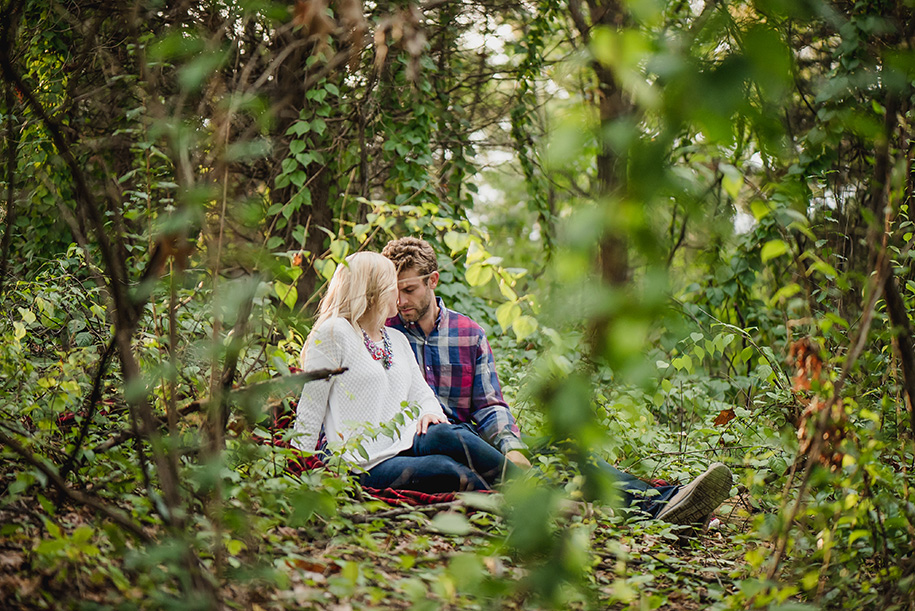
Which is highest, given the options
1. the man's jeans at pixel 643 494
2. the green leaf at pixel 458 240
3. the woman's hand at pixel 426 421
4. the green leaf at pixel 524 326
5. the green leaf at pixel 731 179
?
the green leaf at pixel 731 179

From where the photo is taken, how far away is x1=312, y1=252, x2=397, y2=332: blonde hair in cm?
309

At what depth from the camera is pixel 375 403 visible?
3.05 metres

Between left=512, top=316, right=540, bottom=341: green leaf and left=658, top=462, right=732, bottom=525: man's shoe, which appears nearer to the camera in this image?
left=512, top=316, right=540, bottom=341: green leaf

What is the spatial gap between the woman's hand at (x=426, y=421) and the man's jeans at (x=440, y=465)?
3 centimetres

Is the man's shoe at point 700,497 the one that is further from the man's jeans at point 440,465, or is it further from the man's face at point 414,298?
the man's face at point 414,298

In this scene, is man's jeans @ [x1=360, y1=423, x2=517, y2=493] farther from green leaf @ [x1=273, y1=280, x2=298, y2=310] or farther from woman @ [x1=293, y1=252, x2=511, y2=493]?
green leaf @ [x1=273, y1=280, x2=298, y2=310]

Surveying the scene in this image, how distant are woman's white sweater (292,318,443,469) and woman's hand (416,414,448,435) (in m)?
0.03

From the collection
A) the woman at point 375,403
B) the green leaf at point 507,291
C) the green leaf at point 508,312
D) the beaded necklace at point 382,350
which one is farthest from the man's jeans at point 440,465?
the green leaf at point 508,312

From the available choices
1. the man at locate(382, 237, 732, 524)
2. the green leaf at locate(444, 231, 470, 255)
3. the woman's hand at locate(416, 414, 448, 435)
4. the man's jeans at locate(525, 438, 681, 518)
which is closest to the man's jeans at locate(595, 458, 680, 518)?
the man's jeans at locate(525, 438, 681, 518)

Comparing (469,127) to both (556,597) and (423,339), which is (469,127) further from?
(556,597)

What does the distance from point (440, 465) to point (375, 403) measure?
403mm

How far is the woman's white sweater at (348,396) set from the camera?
293cm

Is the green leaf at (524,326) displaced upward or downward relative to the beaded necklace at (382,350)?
upward

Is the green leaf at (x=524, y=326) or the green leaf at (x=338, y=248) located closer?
the green leaf at (x=524, y=326)
